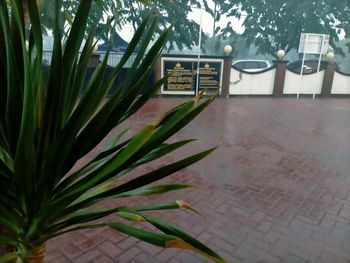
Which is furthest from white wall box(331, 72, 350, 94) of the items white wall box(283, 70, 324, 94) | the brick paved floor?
the brick paved floor

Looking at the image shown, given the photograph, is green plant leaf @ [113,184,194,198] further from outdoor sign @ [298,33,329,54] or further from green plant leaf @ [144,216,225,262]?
outdoor sign @ [298,33,329,54]

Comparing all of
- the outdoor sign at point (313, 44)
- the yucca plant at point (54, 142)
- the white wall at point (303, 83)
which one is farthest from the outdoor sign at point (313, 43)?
the yucca plant at point (54, 142)

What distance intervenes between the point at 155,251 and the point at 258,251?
0.98 metres

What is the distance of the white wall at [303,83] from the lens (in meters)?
14.2

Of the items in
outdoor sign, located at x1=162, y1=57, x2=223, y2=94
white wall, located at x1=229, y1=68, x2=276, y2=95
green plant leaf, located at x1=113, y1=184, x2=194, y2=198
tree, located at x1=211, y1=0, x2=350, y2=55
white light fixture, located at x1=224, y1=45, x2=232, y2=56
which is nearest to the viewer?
green plant leaf, located at x1=113, y1=184, x2=194, y2=198

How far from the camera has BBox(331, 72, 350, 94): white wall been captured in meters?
15.0

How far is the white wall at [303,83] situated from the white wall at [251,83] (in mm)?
870

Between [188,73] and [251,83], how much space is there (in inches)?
126

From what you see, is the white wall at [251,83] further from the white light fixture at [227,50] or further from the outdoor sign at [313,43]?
the outdoor sign at [313,43]

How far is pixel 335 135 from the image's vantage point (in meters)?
7.59

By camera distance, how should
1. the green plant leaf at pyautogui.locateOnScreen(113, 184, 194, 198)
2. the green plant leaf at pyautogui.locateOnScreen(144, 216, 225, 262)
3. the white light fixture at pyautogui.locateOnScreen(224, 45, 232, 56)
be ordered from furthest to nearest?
the white light fixture at pyautogui.locateOnScreen(224, 45, 232, 56)
the green plant leaf at pyautogui.locateOnScreen(113, 184, 194, 198)
the green plant leaf at pyautogui.locateOnScreen(144, 216, 225, 262)

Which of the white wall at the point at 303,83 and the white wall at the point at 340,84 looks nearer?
the white wall at the point at 303,83

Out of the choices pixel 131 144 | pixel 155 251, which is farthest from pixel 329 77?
pixel 131 144

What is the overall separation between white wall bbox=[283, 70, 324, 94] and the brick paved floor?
674cm
